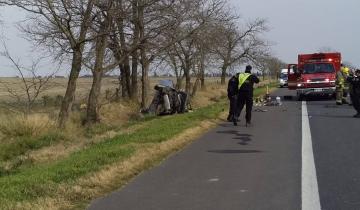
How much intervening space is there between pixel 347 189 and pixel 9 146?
32.5 feet

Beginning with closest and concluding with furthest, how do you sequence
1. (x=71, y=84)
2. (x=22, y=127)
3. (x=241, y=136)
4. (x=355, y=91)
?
(x=241, y=136), (x=22, y=127), (x=71, y=84), (x=355, y=91)

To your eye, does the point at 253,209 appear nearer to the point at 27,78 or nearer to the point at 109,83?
the point at 27,78

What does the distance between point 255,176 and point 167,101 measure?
52.7 ft

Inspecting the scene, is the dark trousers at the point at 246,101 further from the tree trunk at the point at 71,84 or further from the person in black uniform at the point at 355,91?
the tree trunk at the point at 71,84

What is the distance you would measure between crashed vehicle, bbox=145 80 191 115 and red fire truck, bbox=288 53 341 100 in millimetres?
8251

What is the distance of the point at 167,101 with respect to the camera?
24.6m

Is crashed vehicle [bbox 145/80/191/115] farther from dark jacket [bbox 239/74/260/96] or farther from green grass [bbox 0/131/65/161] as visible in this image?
green grass [bbox 0/131/65/161]

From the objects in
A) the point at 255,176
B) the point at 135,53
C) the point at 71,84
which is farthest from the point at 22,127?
the point at 255,176

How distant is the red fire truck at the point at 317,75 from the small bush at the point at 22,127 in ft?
55.0

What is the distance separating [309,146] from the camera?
11984mm

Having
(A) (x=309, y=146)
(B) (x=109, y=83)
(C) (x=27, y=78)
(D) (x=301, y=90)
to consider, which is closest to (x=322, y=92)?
(D) (x=301, y=90)

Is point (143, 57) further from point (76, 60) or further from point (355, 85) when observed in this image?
point (355, 85)

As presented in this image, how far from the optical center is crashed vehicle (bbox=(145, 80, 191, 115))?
24594 millimetres

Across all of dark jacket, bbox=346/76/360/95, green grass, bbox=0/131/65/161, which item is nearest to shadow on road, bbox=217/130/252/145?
green grass, bbox=0/131/65/161
